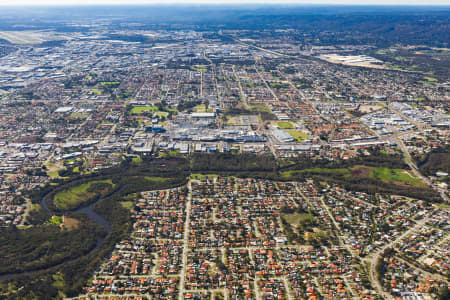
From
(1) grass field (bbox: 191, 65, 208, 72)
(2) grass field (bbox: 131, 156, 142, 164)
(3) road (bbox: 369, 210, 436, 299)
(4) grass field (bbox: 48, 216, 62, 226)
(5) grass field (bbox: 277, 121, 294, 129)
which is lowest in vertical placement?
(3) road (bbox: 369, 210, 436, 299)

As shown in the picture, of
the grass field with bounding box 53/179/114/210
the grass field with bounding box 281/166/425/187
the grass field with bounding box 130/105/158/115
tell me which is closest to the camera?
the grass field with bounding box 53/179/114/210

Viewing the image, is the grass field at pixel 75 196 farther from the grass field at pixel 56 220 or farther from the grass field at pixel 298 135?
the grass field at pixel 298 135

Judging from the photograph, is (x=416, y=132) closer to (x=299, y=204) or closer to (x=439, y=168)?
(x=439, y=168)

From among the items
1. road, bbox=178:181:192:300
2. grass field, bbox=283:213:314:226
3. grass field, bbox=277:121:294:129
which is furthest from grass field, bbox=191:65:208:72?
grass field, bbox=283:213:314:226

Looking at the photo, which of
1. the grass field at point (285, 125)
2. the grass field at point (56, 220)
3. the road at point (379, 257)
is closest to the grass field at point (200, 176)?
the grass field at point (56, 220)

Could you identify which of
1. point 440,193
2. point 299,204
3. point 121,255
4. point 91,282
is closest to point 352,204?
point 299,204

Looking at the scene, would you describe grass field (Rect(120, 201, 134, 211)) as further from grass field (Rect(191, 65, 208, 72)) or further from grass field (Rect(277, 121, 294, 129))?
grass field (Rect(191, 65, 208, 72))

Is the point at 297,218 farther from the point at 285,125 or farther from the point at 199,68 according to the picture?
the point at 199,68
